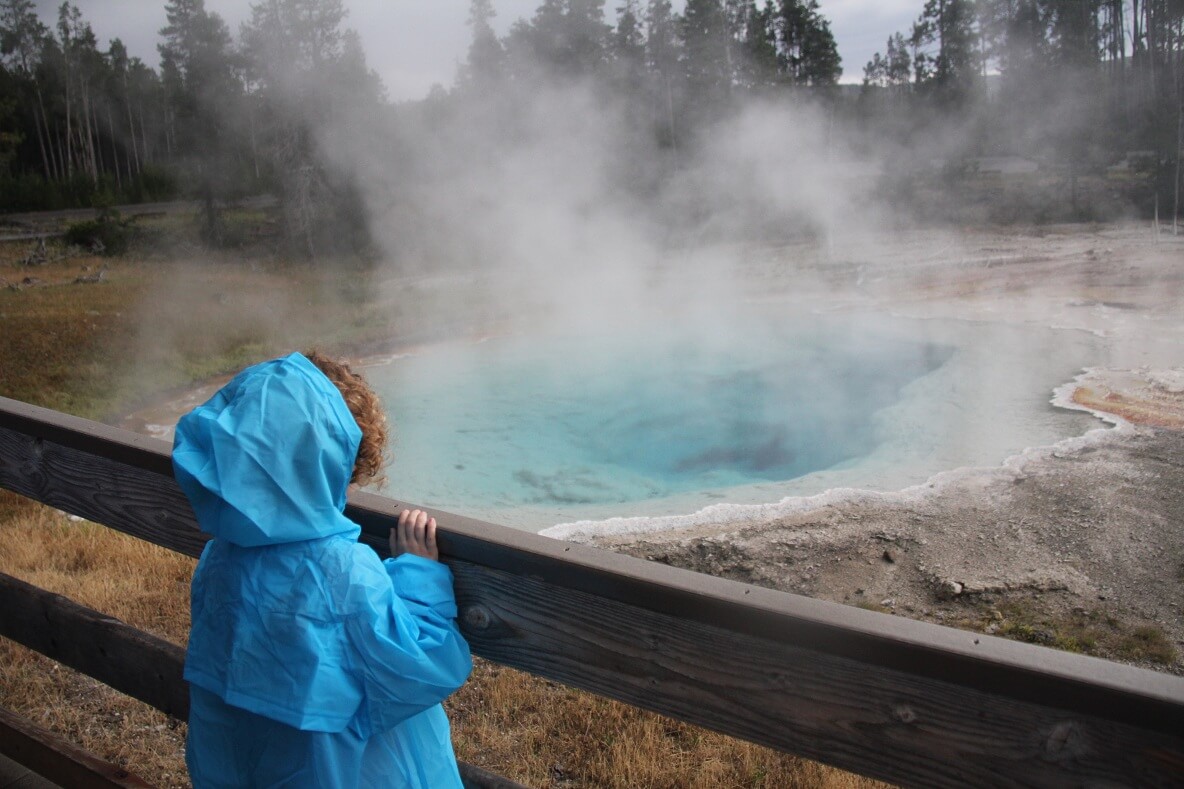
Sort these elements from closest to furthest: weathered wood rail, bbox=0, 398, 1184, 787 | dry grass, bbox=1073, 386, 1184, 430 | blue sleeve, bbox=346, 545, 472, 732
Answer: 1. weathered wood rail, bbox=0, 398, 1184, 787
2. blue sleeve, bbox=346, 545, 472, 732
3. dry grass, bbox=1073, 386, 1184, 430

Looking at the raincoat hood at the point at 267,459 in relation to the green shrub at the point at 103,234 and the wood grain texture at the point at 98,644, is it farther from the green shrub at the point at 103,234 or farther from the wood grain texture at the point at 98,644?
the green shrub at the point at 103,234

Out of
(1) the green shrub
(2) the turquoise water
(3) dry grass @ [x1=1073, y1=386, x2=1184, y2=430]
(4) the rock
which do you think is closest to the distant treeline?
(1) the green shrub

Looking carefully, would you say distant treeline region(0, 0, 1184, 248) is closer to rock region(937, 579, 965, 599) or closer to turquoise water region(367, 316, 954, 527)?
turquoise water region(367, 316, 954, 527)

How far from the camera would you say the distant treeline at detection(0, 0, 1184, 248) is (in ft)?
38.9

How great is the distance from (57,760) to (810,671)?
49.8 inches

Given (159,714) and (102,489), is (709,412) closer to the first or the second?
(159,714)

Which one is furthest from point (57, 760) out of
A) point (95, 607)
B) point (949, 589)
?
point (949, 589)

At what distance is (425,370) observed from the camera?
322 inches

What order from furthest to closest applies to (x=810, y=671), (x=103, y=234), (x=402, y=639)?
(x=103, y=234)
(x=402, y=639)
(x=810, y=671)

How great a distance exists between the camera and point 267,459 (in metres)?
0.89

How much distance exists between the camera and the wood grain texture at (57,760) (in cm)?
133

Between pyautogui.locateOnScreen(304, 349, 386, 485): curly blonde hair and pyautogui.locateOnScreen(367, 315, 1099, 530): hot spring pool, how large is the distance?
3349 millimetres

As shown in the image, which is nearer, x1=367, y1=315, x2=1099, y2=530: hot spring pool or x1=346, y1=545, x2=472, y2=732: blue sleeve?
x1=346, y1=545, x2=472, y2=732: blue sleeve

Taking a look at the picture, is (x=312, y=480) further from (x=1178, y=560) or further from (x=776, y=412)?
(x=776, y=412)
